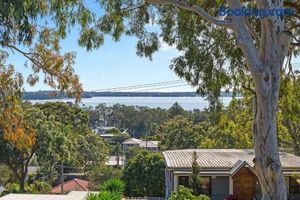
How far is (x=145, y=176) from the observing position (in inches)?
1155

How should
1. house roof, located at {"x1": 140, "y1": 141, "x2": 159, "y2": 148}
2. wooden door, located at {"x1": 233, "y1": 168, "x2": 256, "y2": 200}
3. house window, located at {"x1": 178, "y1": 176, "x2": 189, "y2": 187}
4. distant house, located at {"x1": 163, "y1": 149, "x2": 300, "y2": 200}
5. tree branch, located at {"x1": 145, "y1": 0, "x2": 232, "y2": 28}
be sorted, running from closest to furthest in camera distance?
1. tree branch, located at {"x1": 145, "y1": 0, "x2": 232, "y2": 28}
2. wooden door, located at {"x1": 233, "y1": 168, "x2": 256, "y2": 200}
3. distant house, located at {"x1": 163, "y1": 149, "x2": 300, "y2": 200}
4. house window, located at {"x1": 178, "y1": 176, "x2": 189, "y2": 187}
5. house roof, located at {"x1": 140, "y1": 141, "x2": 159, "y2": 148}

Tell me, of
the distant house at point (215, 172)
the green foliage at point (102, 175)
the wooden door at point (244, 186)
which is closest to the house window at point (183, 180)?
the distant house at point (215, 172)

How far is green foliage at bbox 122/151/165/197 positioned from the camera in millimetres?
28734

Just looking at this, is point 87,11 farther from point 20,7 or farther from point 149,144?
point 149,144

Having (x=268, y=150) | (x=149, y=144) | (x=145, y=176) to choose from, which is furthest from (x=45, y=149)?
(x=149, y=144)

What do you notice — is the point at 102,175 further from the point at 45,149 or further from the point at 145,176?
the point at 145,176

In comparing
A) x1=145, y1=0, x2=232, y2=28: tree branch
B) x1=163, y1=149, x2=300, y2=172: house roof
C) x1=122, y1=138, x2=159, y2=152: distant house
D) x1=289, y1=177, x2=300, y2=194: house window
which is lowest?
x1=122, y1=138, x2=159, y2=152: distant house

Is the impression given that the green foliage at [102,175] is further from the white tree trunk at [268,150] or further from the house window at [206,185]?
the white tree trunk at [268,150]

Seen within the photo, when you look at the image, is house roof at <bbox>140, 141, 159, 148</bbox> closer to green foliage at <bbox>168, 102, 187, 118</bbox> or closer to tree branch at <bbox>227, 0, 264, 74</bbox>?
green foliage at <bbox>168, 102, 187, 118</bbox>

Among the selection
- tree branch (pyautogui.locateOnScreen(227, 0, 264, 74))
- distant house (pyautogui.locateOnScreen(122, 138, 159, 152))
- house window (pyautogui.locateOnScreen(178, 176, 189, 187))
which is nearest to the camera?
tree branch (pyautogui.locateOnScreen(227, 0, 264, 74))

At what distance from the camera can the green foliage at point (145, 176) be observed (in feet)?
94.3

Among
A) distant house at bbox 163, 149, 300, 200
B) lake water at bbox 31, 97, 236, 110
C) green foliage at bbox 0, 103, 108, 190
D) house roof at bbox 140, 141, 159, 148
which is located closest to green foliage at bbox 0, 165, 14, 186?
green foliage at bbox 0, 103, 108, 190

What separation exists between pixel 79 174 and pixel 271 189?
47221mm

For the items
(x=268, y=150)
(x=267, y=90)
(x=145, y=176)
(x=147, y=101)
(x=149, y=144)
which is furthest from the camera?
(x=147, y=101)
